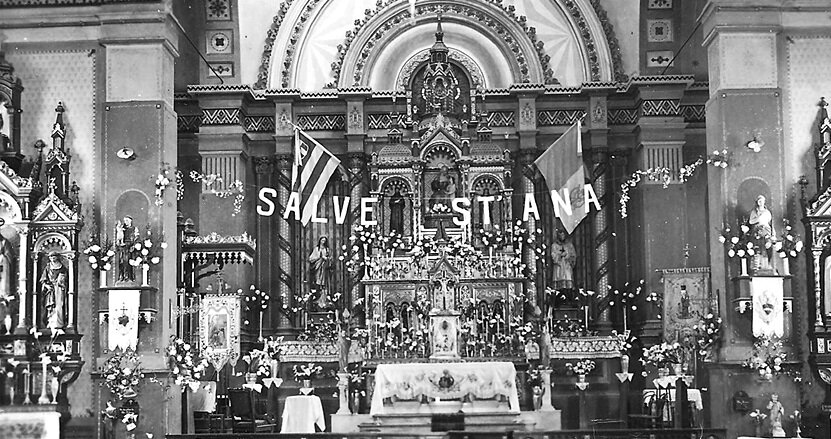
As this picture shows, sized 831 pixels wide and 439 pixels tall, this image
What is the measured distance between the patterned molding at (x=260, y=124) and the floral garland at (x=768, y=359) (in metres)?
11.8

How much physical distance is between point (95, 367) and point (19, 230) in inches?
91.3

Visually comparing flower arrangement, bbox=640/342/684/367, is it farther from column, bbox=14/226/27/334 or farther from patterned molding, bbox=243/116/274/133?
patterned molding, bbox=243/116/274/133

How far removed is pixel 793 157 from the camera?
55.0ft

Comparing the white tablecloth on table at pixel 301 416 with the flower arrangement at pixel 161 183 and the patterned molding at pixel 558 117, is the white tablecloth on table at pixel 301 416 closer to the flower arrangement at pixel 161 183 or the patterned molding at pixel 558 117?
the flower arrangement at pixel 161 183

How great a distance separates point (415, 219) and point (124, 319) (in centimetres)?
833

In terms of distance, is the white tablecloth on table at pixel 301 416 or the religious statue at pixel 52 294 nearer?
the religious statue at pixel 52 294

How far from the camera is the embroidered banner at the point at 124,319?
52.5ft

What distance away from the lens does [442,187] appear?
2323 cm

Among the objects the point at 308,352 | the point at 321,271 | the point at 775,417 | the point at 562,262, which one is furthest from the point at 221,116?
the point at 775,417

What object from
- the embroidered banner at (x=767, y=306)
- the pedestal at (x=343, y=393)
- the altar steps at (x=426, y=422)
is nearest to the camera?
the embroidered banner at (x=767, y=306)

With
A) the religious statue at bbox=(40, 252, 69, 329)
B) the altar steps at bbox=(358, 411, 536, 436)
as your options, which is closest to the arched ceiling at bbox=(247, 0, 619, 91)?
the altar steps at bbox=(358, 411, 536, 436)

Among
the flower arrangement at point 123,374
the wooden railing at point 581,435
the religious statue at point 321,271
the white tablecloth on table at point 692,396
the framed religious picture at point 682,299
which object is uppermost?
the religious statue at point 321,271

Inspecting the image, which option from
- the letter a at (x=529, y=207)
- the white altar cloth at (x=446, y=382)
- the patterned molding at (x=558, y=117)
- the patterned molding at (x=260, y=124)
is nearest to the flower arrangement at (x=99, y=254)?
the white altar cloth at (x=446, y=382)

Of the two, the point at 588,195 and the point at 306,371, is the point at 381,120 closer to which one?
the point at 588,195
